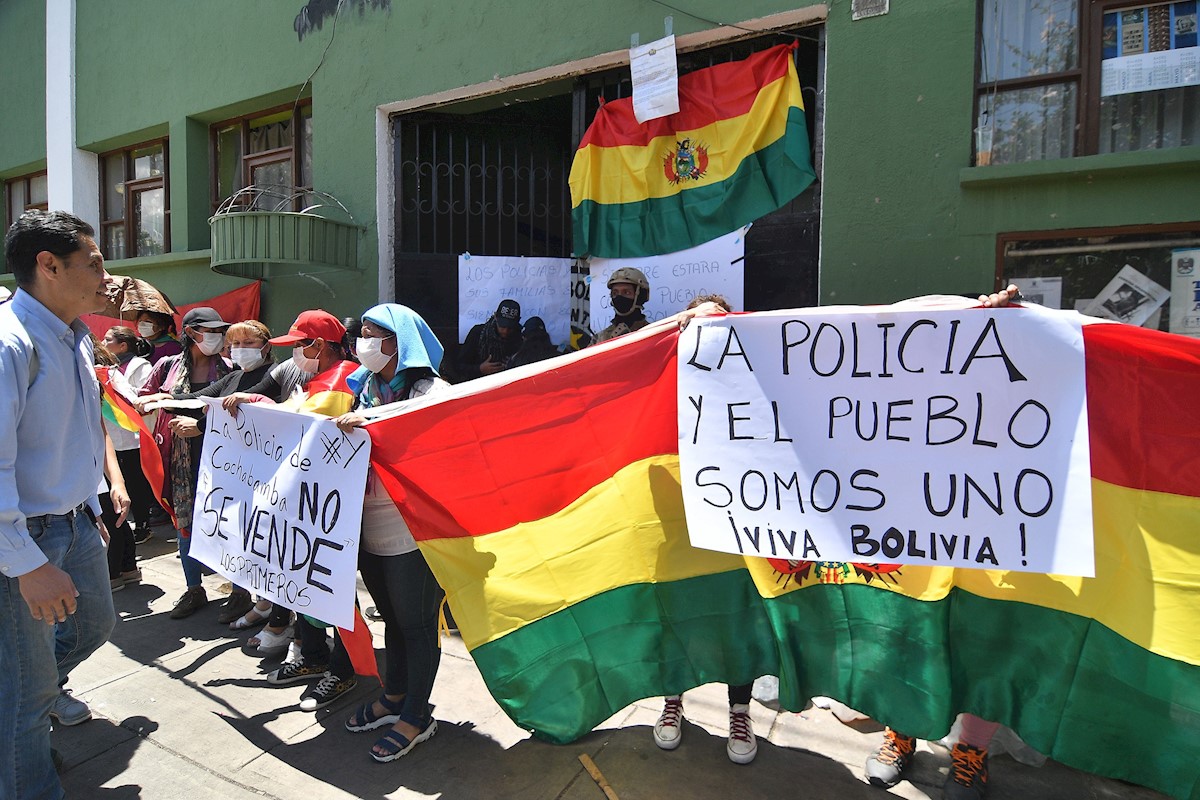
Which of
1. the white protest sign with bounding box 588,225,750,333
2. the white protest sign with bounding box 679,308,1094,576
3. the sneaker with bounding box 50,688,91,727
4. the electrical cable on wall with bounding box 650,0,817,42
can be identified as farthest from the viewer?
the white protest sign with bounding box 588,225,750,333

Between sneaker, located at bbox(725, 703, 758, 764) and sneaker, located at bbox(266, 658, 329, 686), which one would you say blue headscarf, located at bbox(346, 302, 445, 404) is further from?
sneaker, located at bbox(725, 703, 758, 764)

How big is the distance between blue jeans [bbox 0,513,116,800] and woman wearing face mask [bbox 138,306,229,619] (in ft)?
6.24

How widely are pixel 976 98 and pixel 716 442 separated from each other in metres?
3.17

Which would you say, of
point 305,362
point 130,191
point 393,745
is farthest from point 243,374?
point 130,191

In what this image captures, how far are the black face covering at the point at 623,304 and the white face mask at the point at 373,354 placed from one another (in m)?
2.22

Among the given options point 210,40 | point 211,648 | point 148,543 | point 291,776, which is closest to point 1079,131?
point 291,776

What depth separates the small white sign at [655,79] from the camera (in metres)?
5.30

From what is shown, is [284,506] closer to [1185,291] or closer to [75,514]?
[75,514]

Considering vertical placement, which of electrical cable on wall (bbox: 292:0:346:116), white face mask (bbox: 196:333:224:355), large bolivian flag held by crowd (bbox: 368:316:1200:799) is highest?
electrical cable on wall (bbox: 292:0:346:116)

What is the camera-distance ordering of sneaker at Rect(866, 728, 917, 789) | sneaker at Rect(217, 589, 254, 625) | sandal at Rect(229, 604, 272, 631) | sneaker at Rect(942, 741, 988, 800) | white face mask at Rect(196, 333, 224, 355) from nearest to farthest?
sneaker at Rect(942, 741, 988, 800)
sneaker at Rect(866, 728, 917, 789)
sandal at Rect(229, 604, 272, 631)
sneaker at Rect(217, 589, 254, 625)
white face mask at Rect(196, 333, 224, 355)

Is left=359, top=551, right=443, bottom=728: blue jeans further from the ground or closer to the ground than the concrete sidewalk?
further from the ground

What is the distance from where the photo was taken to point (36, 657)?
2453 mm

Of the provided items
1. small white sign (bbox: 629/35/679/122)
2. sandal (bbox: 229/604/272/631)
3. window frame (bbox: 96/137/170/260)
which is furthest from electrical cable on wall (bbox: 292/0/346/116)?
sandal (bbox: 229/604/272/631)

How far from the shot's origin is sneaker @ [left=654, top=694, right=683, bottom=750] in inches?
119
